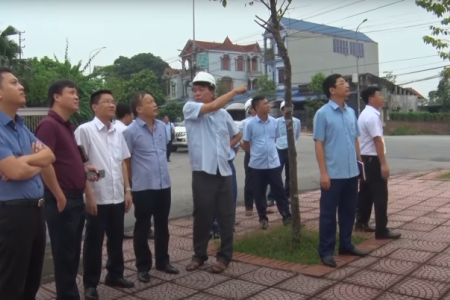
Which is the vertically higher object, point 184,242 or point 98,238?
point 98,238

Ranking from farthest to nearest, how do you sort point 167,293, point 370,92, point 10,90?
point 370,92
point 167,293
point 10,90

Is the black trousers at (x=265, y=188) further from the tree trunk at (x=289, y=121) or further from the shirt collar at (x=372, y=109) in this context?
the shirt collar at (x=372, y=109)

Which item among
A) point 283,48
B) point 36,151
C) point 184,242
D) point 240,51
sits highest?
point 240,51

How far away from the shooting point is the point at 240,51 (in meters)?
55.5

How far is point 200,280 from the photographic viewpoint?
4477 mm

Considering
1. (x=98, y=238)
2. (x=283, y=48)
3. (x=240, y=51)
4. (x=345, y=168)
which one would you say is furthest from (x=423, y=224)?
(x=240, y=51)

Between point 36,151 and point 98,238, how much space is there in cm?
130

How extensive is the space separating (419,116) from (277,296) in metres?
43.0

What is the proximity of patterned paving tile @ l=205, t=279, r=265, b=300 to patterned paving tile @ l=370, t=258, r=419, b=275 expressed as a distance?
1214 mm

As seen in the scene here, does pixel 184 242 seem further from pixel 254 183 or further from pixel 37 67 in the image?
pixel 37 67

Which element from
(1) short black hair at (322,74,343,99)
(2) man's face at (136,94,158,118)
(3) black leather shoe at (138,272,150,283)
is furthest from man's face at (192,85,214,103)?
(3) black leather shoe at (138,272,150,283)

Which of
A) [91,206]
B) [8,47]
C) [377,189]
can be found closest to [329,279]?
[377,189]

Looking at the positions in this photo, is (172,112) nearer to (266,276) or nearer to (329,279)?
(266,276)

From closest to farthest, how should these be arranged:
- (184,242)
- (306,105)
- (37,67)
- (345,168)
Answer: (345,168) < (184,242) < (37,67) < (306,105)
